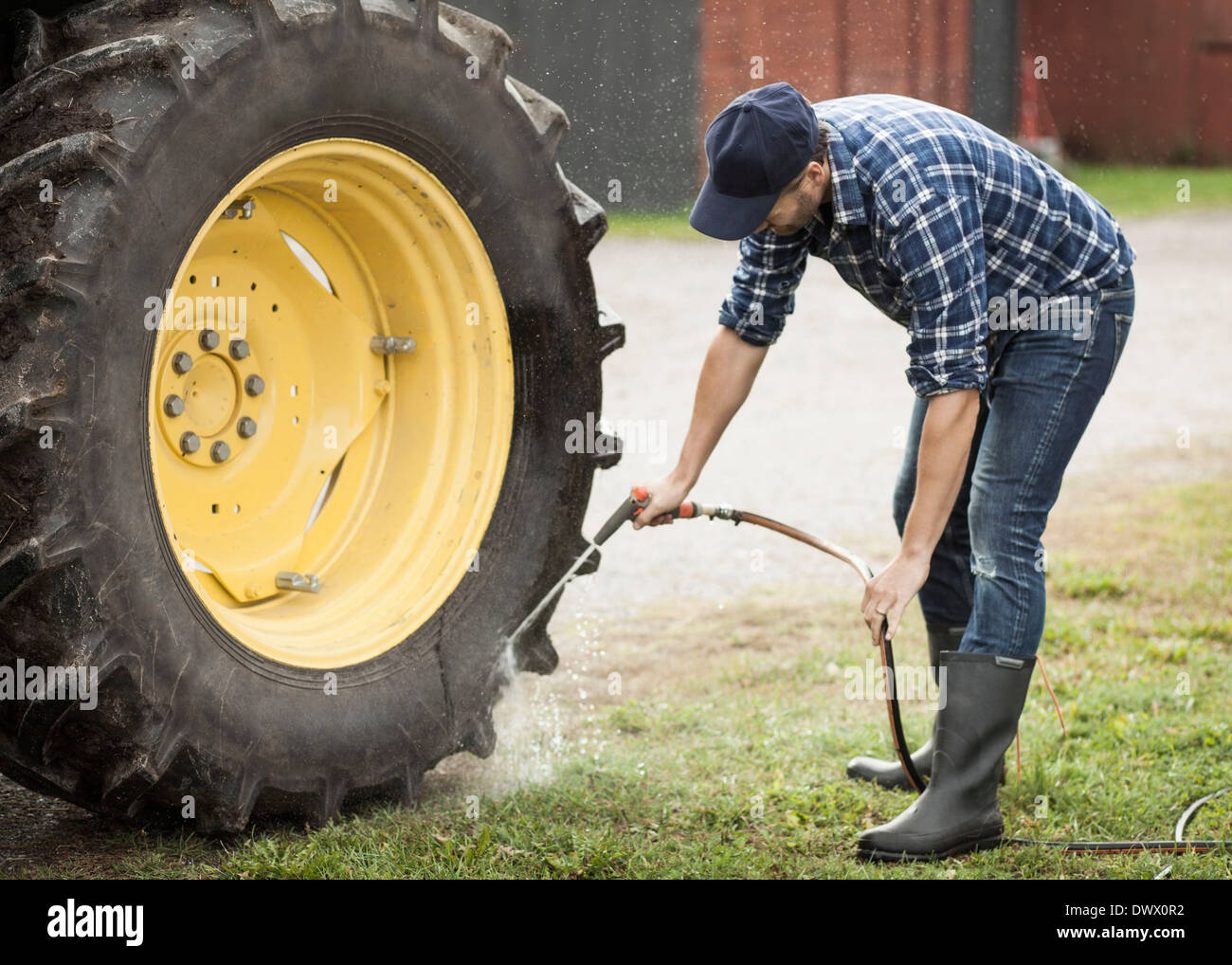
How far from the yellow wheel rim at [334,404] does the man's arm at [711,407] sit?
1.26 feet

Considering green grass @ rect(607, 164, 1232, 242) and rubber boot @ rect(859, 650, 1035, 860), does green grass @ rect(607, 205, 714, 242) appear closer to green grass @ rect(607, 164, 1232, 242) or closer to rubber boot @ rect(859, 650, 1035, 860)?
green grass @ rect(607, 164, 1232, 242)

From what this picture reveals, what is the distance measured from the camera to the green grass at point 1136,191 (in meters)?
11.7

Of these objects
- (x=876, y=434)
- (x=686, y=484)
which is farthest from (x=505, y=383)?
(x=876, y=434)

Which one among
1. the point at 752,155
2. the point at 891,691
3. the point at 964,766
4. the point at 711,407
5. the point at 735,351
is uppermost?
the point at 752,155

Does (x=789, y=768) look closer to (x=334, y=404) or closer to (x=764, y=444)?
(x=334, y=404)

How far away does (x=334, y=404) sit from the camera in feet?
10.3

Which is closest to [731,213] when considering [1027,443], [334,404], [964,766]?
[1027,443]

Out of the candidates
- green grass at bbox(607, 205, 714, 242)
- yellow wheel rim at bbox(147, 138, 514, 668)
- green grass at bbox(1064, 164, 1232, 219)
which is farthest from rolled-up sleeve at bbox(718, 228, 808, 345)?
green grass at bbox(1064, 164, 1232, 219)

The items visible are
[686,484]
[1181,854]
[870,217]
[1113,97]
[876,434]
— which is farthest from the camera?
[1113,97]

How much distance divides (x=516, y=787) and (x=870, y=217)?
1518 millimetres

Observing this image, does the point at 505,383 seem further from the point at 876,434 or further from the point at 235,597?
the point at 876,434

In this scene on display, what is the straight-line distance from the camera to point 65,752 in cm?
244

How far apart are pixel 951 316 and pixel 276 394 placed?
56.7 inches

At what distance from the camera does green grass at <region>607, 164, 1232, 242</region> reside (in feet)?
38.2
